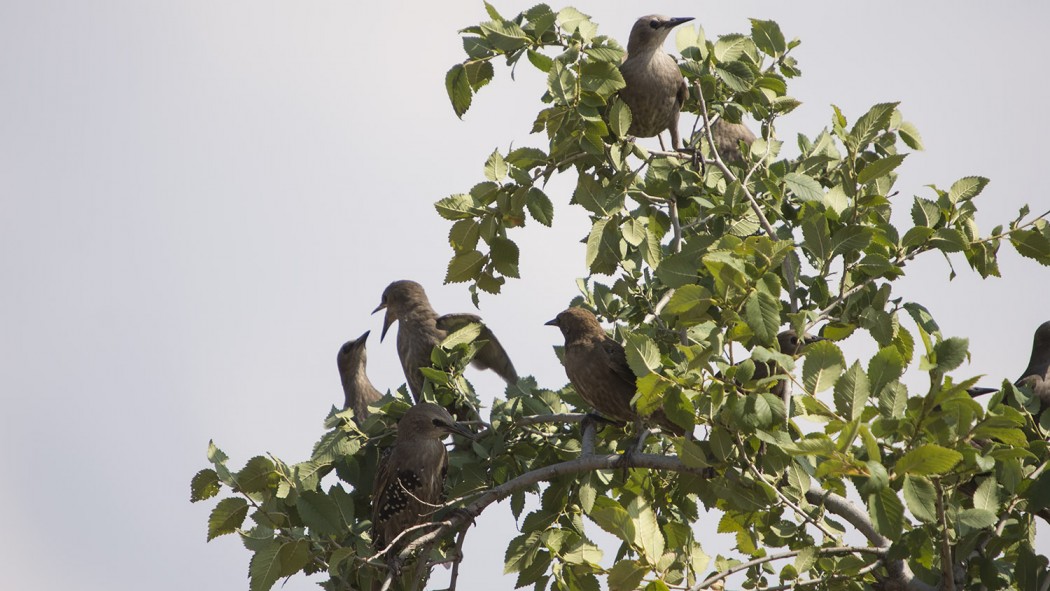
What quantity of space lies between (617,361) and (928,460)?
2827 mm

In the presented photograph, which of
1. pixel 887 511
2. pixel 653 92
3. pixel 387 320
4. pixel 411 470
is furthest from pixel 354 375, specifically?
pixel 887 511

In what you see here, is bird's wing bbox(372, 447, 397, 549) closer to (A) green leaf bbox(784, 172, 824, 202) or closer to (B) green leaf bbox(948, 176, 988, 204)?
(A) green leaf bbox(784, 172, 824, 202)

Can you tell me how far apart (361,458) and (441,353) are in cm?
76

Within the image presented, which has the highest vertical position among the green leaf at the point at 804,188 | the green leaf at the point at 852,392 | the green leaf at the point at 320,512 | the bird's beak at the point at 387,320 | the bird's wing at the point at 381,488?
the bird's beak at the point at 387,320

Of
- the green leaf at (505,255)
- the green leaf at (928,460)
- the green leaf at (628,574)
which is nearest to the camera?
the green leaf at (928,460)

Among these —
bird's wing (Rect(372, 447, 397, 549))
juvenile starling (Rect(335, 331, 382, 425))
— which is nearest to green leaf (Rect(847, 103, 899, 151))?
bird's wing (Rect(372, 447, 397, 549))

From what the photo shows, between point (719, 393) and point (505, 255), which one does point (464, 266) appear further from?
point (719, 393)

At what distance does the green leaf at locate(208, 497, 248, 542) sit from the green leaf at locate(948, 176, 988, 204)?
3.28 m

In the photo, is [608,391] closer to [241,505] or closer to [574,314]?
[574,314]

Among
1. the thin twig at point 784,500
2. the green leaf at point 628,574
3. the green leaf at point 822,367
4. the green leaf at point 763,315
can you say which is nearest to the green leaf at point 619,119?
the green leaf at point 763,315

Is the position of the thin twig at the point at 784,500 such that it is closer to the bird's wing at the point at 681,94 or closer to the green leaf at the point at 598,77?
the green leaf at the point at 598,77

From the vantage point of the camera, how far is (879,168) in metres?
4.42

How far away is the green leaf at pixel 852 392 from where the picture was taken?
331 centimetres

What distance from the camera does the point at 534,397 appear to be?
18.8 feet
